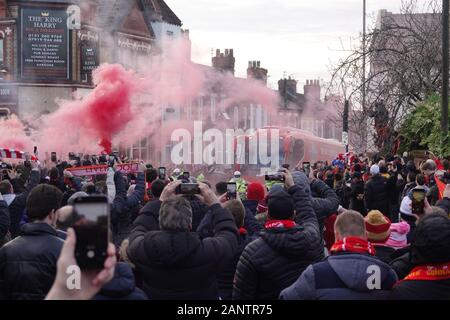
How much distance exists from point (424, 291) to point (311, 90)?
2321 inches

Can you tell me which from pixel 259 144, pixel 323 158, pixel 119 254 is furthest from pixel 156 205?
pixel 323 158

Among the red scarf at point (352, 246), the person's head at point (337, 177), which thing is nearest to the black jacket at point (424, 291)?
the red scarf at point (352, 246)

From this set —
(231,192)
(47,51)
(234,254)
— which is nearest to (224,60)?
(47,51)

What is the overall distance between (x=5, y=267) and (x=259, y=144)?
90.4 ft

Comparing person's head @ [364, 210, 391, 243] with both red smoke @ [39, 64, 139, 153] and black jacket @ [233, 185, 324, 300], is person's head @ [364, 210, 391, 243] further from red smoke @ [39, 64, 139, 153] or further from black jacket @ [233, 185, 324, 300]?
red smoke @ [39, 64, 139, 153]

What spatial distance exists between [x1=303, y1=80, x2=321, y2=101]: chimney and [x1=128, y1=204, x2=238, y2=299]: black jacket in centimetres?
5588

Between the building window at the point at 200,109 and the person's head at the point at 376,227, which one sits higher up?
the building window at the point at 200,109

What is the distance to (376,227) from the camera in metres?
6.65

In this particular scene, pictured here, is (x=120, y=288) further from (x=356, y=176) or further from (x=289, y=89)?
(x=289, y=89)

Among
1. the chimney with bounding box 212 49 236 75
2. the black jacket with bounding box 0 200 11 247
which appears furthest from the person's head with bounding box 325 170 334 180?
the chimney with bounding box 212 49 236 75

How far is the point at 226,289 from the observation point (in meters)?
6.50

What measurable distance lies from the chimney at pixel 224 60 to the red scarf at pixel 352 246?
4436cm

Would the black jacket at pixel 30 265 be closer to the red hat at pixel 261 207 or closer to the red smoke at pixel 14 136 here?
the red hat at pixel 261 207

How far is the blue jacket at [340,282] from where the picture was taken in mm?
4512
